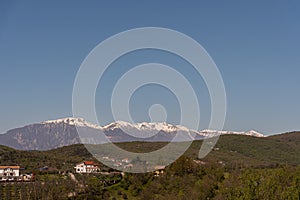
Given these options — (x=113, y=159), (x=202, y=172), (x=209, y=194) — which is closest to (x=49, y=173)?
(x=113, y=159)

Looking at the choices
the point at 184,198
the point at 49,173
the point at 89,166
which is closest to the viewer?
the point at 184,198

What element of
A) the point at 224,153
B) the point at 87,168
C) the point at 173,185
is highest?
the point at 224,153

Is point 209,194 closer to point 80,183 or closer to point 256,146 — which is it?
point 80,183

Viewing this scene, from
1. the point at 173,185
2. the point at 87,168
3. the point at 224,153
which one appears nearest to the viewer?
the point at 173,185

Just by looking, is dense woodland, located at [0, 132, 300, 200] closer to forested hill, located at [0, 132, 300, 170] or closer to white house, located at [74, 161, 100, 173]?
white house, located at [74, 161, 100, 173]

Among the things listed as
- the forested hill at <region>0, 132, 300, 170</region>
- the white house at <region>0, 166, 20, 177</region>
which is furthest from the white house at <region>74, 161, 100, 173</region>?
the white house at <region>0, 166, 20, 177</region>

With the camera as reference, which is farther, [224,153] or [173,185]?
[224,153]

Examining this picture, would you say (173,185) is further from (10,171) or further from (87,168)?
(10,171)

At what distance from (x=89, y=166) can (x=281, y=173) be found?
1605 inches

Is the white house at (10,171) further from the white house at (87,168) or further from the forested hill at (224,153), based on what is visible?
the white house at (87,168)

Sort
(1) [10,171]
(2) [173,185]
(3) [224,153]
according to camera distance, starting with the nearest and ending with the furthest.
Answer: (2) [173,185]
(1) [10,171]
(3) [224,153]

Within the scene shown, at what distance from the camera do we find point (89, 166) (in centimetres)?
7450

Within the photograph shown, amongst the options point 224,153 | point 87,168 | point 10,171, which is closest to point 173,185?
point 87,168

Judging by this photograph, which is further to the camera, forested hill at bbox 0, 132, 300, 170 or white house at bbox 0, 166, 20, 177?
forested hill at bbox 0, 132, 300, 170
